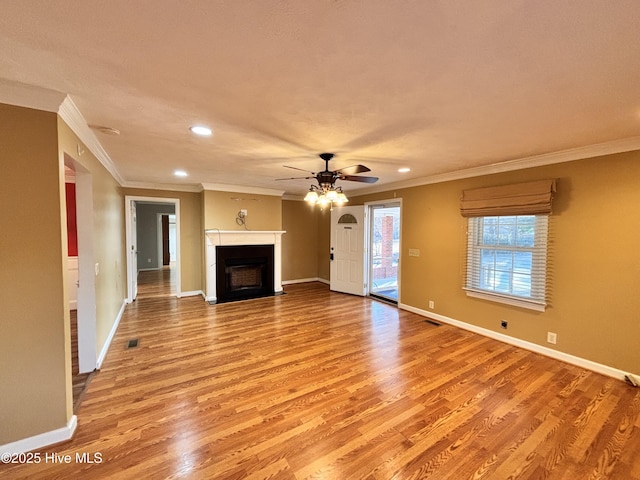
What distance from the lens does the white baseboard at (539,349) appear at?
113 inches

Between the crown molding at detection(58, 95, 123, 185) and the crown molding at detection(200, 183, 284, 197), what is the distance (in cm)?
194

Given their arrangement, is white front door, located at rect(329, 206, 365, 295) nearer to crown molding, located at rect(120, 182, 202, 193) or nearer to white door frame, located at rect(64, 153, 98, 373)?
crown molding, located at rect(120, 182, 202, 193)

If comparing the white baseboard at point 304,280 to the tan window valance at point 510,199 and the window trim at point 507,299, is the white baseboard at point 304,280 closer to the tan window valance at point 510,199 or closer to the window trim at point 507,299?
the window trim at point 507,299

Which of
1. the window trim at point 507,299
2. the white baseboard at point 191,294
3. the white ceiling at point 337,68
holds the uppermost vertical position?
the white ceiling at point 337,68

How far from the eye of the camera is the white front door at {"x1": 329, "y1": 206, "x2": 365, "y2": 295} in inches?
238

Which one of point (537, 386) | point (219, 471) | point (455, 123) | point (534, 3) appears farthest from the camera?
point (537, 386)

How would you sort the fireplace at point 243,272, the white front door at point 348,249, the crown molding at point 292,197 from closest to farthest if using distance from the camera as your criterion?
the fireplace at point 243,272 → the white front door at point 348,249 → the crown molding at point 292,197

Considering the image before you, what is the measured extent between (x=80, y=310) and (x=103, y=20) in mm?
2768

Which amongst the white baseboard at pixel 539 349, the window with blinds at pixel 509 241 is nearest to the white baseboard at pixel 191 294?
the white baseboard at pixel 539 349

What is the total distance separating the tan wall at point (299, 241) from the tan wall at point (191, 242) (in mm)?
2087

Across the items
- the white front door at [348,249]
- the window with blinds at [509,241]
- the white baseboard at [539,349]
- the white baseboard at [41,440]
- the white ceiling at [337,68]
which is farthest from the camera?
the white front door at [348,249]

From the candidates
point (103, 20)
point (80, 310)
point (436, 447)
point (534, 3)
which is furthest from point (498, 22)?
point (80, 310)

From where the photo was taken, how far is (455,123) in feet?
7.48

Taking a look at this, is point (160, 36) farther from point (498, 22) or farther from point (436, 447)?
point (436, 447)
